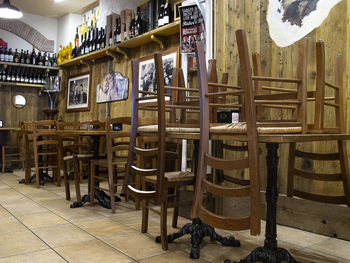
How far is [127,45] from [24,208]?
281 centimetres

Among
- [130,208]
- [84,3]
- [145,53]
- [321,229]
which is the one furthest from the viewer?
[84,3]

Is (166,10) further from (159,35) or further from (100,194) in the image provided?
(100,194)

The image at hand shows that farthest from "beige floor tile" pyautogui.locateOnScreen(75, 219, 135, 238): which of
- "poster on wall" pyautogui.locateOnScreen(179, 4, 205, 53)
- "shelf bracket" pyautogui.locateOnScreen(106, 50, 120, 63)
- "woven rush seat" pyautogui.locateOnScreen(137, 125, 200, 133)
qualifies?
"shelf bracket" pyautogui.locateOnScreen(106, 50, 120, 63)

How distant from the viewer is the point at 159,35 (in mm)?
4555

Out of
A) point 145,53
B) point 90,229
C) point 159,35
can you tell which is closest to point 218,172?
point 90,229

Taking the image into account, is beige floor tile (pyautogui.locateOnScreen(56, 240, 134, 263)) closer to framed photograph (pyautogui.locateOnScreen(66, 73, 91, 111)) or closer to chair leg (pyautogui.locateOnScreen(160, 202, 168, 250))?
chair leg (pyautogui.locateOnScreen(160, 202, 168, 250))

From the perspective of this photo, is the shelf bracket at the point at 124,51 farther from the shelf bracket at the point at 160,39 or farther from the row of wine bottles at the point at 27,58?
the row of wine bottles at the point at 27,58

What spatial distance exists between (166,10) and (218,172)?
2.65m

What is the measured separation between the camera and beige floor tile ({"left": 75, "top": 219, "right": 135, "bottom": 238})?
2590 millimetres

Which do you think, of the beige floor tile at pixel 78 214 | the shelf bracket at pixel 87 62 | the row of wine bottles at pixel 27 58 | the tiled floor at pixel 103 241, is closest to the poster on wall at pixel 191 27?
the tiled floor at pixel 103 241

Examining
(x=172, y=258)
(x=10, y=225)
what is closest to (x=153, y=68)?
(x=10, y=225)

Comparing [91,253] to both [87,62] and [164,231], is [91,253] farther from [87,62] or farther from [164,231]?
[87,62]

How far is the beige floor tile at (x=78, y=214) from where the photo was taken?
9.93ft

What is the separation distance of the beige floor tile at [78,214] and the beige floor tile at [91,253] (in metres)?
0.71
